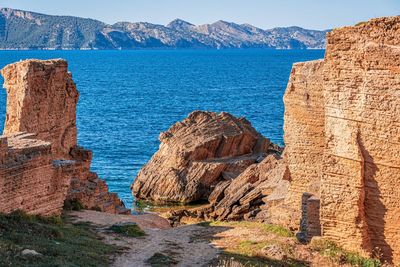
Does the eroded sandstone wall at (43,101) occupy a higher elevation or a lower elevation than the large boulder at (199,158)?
higher

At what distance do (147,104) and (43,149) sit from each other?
244 feet

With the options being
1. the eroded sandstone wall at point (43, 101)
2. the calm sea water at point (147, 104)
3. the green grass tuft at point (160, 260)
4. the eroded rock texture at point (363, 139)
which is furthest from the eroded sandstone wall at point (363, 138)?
the calm sea water at point (147, 104)

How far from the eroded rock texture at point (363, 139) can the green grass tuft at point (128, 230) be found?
581 cm

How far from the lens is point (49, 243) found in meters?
19.2

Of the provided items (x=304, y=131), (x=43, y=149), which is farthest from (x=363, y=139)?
(x=43, y=149)

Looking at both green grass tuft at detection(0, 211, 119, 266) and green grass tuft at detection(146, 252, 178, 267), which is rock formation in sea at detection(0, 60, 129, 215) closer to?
green grass tuft at detection(0, 211, 119, 266)

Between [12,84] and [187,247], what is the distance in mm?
9506

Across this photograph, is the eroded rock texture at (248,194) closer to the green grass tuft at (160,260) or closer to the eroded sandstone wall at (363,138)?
the eroded sandstone wall at (363,138)

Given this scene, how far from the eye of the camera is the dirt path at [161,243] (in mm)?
20188

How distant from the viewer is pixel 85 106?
305 ft

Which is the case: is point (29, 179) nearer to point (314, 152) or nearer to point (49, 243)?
point (49, 243)

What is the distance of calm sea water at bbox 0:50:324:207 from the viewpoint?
56250 millimetres

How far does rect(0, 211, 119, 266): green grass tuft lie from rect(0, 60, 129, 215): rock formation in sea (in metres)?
0.69

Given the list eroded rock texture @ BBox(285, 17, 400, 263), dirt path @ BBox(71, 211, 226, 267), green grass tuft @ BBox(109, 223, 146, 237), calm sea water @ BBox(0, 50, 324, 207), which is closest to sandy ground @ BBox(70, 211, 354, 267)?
dirt path @ BBox(71, 211, 226, 267)
